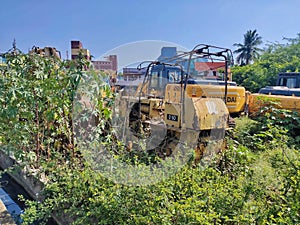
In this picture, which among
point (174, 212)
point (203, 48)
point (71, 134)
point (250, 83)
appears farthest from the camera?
point (250, 83)

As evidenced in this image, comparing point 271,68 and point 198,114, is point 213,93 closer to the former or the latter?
point 198,114

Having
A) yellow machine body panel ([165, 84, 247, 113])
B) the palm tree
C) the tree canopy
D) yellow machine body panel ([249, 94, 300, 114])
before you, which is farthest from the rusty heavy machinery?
the palm tree

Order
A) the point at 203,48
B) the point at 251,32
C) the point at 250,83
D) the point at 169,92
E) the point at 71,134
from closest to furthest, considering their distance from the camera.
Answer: the point at 71,134, the point at 203,48, the point at 169,92, the point at 250,83, the point at 251,32

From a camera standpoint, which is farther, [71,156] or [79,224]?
[71,156]

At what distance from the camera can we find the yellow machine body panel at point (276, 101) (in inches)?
209

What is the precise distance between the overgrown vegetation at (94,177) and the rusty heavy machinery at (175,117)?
0.39 m

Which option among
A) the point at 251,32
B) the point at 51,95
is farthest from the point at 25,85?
the point at 251,32

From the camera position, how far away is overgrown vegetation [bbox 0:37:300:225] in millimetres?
1753

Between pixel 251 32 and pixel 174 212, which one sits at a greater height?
pixel 251 32

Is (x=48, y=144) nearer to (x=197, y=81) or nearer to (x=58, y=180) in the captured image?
(x=58, y=180)

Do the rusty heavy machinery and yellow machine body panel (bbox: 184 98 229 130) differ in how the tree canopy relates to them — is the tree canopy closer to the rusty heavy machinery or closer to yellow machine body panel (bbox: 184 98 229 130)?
the rusty heavy machinery

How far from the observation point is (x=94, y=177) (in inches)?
92.4

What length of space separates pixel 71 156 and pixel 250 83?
524 inches

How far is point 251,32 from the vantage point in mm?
32031
